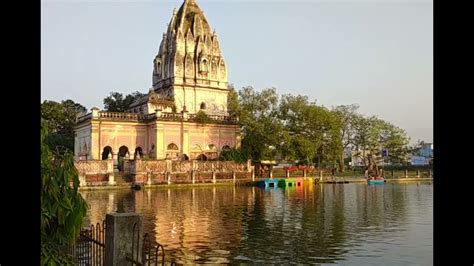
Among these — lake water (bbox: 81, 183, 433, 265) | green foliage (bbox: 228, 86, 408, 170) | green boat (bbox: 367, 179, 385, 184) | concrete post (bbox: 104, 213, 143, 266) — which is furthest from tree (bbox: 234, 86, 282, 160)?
concrete post (bbox: 104, 213, 143, 266)

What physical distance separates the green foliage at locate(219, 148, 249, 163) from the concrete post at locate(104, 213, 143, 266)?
3809 cm

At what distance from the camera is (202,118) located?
150ft

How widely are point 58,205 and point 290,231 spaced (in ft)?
36.7

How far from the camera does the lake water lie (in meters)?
10.9

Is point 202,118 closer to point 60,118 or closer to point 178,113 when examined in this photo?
point 178,113

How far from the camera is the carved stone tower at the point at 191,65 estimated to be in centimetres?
4931

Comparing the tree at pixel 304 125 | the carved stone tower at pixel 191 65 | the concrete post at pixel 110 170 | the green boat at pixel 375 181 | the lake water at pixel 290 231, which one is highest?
the carved stone tower at pixel 191 65

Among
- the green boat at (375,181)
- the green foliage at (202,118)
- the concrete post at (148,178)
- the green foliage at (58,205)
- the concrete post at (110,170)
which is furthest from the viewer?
the green foliage at (202,118)

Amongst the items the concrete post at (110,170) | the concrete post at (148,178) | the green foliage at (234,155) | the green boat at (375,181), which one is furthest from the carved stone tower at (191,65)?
the green boat at (375,181)

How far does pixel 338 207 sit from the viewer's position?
70.9 ft

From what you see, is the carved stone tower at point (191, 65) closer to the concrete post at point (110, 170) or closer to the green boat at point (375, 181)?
the concrete post at point (110, 170)

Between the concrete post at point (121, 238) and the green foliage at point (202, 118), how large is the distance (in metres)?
40.3
